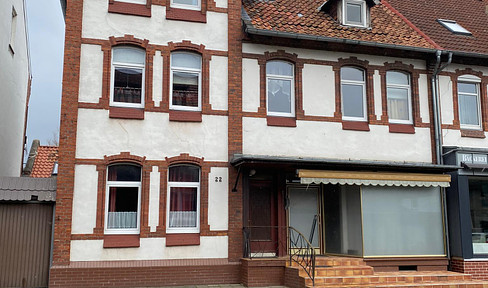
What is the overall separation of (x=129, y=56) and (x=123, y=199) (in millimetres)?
3752

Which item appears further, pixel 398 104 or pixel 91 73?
pixel 398 104

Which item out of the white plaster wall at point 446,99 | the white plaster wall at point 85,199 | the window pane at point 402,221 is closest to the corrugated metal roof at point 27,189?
the white plaster wall at point 85,199

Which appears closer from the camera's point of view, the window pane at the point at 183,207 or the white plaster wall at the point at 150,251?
the white plaster wall at the point at 150,251

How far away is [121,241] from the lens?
12391 millimetres

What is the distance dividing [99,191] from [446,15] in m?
13.7

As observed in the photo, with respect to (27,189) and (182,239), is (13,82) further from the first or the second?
(182,239)

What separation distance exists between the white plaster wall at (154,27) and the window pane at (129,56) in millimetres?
391

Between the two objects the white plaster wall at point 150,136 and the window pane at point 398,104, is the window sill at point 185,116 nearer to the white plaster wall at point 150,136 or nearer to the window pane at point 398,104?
the white plaster wall at point 150,136

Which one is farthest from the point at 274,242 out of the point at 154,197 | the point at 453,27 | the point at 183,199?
the point at 453,27

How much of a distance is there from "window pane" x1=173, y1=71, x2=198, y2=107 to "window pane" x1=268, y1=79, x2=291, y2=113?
2.12m

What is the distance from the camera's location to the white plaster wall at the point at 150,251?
12.1 metres

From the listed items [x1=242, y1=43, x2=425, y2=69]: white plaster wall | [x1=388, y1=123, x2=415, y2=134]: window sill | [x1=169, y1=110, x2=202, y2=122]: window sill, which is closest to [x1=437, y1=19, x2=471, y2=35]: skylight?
[x1=242, y1=43, x2=425, y2=69]: white plaster wall

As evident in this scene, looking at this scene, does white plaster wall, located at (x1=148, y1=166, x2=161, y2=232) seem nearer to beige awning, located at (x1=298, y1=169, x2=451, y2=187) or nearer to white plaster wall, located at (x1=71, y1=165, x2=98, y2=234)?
white plaster wall, located at (x1=71, y1=165, x2=98, y2=234)

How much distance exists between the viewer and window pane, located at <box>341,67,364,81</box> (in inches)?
586
